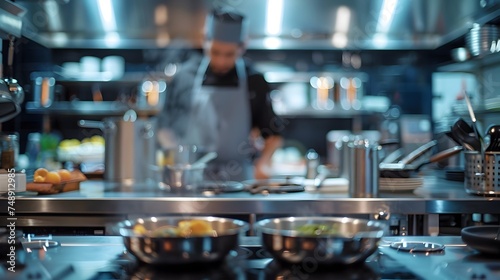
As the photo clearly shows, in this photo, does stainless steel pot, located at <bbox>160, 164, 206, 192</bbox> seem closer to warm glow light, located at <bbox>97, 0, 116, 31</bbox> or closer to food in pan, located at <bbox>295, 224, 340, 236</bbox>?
food in pan, located at <bbox>295, 224, 340, 236</bbox>

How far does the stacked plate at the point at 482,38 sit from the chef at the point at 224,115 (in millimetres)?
1077

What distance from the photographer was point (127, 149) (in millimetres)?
2289

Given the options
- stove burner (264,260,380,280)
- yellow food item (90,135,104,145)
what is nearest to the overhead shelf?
stove burner (264,260,380,280)

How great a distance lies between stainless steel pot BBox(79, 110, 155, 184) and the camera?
2.26 m

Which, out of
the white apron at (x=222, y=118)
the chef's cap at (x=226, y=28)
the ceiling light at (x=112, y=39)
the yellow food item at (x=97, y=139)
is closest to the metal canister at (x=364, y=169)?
the chef's cap at (x=226, y=28)

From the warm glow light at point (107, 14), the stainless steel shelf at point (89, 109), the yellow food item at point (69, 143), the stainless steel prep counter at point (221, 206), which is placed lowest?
the stainless steel prep counter at point (221, 206)

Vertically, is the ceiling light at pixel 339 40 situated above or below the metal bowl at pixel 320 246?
above

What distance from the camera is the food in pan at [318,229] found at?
1.13 metres

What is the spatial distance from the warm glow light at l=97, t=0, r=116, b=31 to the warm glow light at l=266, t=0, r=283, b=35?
98 centimetres

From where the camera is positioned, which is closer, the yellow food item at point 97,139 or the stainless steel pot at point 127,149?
the stainless steel pot at point 127,149

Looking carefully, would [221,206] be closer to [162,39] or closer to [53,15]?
[53,15]

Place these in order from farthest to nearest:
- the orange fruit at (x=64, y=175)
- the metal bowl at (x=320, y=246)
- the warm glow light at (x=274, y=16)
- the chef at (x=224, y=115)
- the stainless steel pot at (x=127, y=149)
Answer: the warm glow light at (x=274, y=16)
the chef at (x=224, y=115)
the stainless steel pot at (x=127, y=149)
the orange fruit at (x=64, y=175)
the metal bowl at (x=320, y=246)

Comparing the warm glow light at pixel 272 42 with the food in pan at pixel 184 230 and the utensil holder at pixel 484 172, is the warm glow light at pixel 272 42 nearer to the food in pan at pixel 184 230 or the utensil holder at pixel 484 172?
the utensil holder at pixel 484 172

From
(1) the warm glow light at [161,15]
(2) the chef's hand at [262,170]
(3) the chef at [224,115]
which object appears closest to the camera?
(2) the chef's hand at [262,170]
